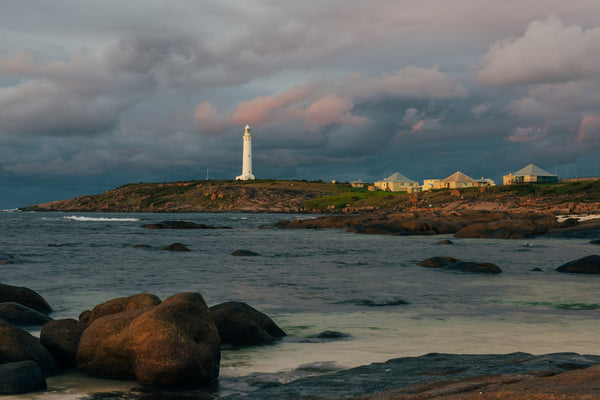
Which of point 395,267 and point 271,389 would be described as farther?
point 395,267

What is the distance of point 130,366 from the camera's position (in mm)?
8477

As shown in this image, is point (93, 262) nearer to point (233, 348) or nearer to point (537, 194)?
point (233, 348)

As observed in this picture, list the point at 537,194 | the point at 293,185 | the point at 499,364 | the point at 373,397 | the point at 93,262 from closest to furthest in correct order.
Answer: the point at 373,397 < the point at 499,364 < the point at 93,262 < the point at 537,194 < the point at 293,185

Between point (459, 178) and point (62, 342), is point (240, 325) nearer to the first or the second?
point (62, 342)

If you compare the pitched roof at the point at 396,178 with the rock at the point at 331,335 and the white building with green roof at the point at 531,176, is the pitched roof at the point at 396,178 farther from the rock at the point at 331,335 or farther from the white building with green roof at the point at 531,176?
the rock at the point at 331,335

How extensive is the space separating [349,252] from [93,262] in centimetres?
1599

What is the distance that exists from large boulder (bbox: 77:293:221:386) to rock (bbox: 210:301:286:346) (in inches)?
73.8

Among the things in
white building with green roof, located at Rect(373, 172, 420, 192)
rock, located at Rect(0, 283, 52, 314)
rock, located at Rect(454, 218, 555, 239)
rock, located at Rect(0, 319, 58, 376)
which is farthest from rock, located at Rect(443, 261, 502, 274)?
white building with green roof, located at Rect(373, 172, 420, 192)

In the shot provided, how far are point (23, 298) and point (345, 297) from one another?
925cm

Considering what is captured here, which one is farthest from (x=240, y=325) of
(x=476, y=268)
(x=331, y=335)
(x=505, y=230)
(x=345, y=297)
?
(x=505, y=230)

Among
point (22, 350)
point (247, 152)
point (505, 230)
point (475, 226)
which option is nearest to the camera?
point (22, 350)

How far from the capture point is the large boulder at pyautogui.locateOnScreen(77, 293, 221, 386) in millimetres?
8008

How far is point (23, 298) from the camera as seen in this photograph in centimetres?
1405

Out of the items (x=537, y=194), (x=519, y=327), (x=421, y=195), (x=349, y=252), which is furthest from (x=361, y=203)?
(x=519, y=327)
